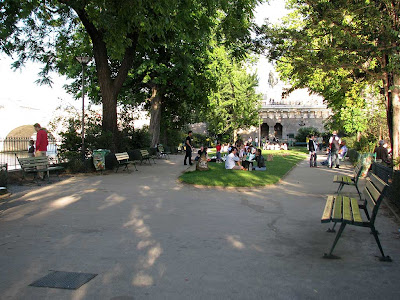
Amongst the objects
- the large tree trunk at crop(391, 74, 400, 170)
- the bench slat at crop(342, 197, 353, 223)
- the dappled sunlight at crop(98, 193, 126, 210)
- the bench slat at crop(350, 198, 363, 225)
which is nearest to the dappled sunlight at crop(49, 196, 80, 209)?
the dappled sunlight at crop(98, 193, 126, 210)

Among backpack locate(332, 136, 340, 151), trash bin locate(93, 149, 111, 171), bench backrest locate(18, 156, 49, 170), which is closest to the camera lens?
bench backrest locate(18, 156, 49, 170)

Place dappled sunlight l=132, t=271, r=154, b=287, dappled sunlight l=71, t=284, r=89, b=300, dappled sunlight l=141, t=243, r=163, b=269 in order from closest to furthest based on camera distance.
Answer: dappled sunlight l=71, t=284, r=89, b=300 → dappled sunlight l=132, t=271, r=154, b=287 → dappled sunlight l=141, t=243, r=163, b=269

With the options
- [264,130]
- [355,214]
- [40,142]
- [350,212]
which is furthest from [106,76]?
[264,130]

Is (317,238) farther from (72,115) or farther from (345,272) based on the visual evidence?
(72,115)

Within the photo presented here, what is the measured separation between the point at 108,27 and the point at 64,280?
1050 centimetres

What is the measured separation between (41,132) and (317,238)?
10863 mm

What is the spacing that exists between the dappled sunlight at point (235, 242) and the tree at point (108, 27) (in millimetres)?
7687

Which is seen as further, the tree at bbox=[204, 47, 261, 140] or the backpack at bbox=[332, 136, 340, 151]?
the tree at bbox=[204, 47, 261, 140]

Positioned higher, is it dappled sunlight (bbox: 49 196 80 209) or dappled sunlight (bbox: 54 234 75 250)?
dappled sunlight (bbox: 49 196 80 209)

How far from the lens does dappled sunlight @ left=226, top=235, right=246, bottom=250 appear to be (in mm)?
5832

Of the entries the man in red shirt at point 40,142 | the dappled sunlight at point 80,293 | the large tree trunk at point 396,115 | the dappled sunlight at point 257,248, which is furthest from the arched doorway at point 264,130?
the dappled sunlight at point 80,293

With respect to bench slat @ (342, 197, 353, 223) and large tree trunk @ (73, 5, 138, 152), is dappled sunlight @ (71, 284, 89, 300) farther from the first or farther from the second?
large tree trunk @ (73, 5, 138, 152)

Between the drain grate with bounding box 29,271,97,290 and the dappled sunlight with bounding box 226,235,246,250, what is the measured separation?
2.17 m

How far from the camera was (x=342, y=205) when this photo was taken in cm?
621
